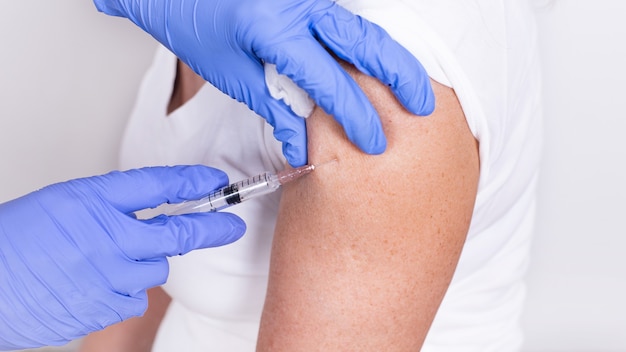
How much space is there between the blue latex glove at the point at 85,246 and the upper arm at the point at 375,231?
7.5 inches

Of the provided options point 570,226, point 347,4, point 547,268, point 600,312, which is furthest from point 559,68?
point 347,4

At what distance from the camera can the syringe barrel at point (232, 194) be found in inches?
39.8

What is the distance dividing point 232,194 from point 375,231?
0.85 ft

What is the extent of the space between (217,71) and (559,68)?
1.00m

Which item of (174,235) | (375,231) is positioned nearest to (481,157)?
(375,231)

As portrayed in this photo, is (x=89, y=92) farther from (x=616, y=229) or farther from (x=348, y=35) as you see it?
(x=616, y=229)

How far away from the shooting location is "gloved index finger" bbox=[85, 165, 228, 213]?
1.09 m

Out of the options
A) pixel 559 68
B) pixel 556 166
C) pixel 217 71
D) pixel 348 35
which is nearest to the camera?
pixel 348 35

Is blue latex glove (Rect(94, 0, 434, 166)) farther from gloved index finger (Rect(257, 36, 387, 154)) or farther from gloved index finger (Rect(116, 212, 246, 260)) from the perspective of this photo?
gloved index finger (Rect(116, 212, 246, 260))

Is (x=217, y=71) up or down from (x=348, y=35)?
down

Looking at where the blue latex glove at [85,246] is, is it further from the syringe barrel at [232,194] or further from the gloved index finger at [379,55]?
the gloved index finger at [379,55]

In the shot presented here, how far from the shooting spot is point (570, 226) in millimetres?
1937

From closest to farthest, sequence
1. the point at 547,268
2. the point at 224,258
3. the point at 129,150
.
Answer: the point at 224,258, the point at 129,150, the point at 547,268

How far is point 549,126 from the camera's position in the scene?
1774mm
